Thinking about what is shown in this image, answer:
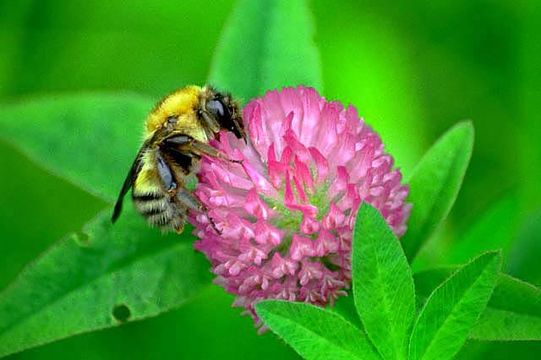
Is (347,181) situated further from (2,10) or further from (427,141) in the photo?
(2,10)

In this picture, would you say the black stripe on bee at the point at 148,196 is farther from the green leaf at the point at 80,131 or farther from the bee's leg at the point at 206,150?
the green leaf at the point at 80,131

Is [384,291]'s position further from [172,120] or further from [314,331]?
[172,120]

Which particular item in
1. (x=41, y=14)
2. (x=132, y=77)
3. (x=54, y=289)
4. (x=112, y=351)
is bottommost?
(x=112, y=351)

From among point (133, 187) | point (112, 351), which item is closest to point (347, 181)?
point (133, 187)

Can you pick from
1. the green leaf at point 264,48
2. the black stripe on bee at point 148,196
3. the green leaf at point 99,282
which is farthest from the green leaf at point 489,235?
the black stripe on bee at point 148,196

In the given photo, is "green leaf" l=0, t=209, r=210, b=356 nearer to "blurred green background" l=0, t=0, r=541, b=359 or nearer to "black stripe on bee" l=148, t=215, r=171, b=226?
"black stripe on bee" l=148, t=215, r=171, b=226

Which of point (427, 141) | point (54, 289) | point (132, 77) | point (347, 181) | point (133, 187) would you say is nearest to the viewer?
point (347, 181)
